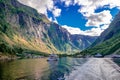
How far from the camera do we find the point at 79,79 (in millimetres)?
60594

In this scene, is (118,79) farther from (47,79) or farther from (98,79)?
(47,79)

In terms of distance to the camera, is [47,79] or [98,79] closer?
[98,79]

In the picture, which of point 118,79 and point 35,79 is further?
point 35,79

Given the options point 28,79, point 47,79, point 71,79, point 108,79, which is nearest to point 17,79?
→ point 28,79

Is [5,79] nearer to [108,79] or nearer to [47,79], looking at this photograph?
[47,79]

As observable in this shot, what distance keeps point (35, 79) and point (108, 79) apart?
70.6 ft

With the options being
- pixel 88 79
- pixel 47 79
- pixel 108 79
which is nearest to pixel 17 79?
pixel 47 79

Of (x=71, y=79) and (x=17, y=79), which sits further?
(x=17, y=79)

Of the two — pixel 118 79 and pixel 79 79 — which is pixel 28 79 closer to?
pixel 79 79

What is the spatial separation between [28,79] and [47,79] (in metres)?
5.73

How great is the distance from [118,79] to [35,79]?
2417 centimetres

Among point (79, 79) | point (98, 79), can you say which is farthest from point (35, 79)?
point (98, 79)

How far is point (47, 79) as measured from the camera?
220ft

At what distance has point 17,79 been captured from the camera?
67062mm
